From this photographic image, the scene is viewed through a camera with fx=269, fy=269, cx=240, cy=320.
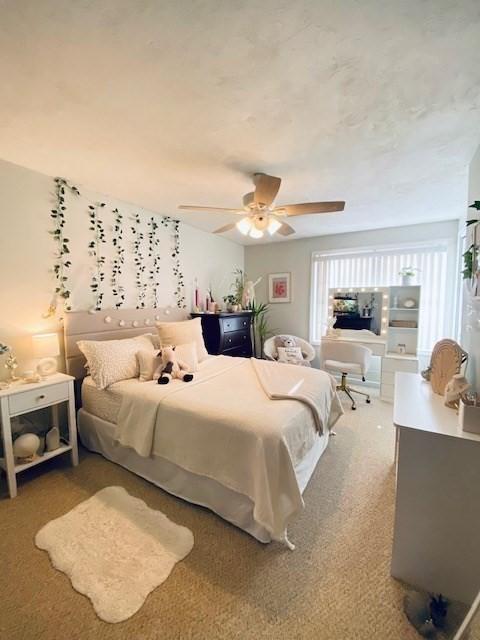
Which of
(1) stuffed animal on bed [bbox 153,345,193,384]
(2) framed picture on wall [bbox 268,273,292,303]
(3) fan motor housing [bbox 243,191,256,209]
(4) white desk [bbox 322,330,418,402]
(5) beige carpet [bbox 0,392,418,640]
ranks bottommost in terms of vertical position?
(5) beige carpet [bbox 0,392,418,640]

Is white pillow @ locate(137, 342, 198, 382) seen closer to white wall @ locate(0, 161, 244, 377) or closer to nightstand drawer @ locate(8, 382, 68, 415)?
nightstand drawer @ locate(8, 382, 68, 415)

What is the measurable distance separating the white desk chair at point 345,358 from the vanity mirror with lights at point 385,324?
1.03ft

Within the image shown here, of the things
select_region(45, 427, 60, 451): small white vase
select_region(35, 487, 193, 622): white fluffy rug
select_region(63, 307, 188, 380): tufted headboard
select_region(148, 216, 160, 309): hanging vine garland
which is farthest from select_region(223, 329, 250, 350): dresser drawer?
select_region(35, 487, 193, 622): white fluffy rug

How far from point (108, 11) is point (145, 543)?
8.18 feet

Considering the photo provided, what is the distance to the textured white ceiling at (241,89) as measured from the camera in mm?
1022

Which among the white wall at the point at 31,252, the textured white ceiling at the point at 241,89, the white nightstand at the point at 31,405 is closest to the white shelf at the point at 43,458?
the white nightstand at the point at 31,405

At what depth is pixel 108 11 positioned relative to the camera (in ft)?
3.31

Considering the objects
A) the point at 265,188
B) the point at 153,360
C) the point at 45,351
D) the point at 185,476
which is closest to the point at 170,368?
the point at 153,360

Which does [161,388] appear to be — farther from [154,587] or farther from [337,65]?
[337,65]

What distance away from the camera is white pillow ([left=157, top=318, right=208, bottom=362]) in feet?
9.57

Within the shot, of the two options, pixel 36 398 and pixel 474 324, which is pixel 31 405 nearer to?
pixel 36 398

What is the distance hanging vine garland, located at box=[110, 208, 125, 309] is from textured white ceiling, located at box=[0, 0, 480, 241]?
604mm

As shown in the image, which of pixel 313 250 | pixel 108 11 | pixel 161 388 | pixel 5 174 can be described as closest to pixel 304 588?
pixel 161 388

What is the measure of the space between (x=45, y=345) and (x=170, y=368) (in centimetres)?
101
